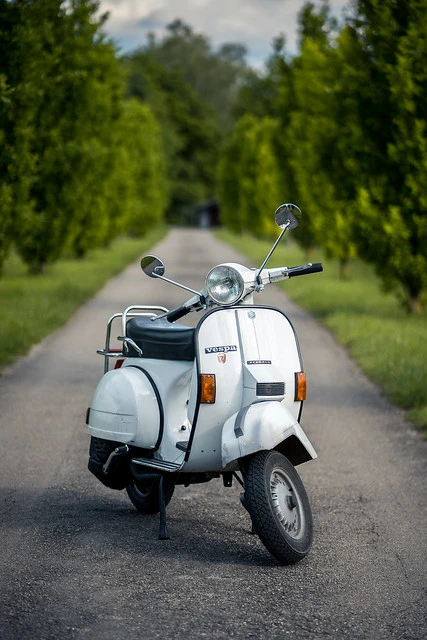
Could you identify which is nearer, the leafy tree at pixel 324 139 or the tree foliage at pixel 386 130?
the tree foliage at pixel 386 130

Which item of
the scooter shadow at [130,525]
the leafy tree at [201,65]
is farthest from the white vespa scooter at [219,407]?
the leafy tree at [201,65]

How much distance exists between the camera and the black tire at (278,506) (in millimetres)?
4641

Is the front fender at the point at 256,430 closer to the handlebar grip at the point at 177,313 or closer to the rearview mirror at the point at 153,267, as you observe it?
the handlebar grip at the point at 177,313

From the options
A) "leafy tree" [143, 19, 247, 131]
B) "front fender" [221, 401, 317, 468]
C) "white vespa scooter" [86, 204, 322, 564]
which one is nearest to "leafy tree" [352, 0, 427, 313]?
"white vespa scooter" [86, 204, 322, 564]

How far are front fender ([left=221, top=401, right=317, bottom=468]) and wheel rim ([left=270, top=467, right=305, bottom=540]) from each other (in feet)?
0.51

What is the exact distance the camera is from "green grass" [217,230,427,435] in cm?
988

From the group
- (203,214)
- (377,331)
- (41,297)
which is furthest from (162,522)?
(203,214)

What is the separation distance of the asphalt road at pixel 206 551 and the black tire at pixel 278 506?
4.5 inches

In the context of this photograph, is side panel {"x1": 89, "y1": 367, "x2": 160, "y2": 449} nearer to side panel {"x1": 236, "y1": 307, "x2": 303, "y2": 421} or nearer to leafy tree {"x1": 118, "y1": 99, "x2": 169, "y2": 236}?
side panel {"x1": 236, "y1": 307, "x2": 303, "y2": 421}

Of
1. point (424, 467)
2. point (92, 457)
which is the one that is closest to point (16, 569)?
point (92, 457)

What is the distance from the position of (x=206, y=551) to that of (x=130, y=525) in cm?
62

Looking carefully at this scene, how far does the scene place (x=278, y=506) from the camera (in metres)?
4.71

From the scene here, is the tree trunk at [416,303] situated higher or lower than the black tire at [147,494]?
higher

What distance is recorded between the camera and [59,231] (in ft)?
75.2
